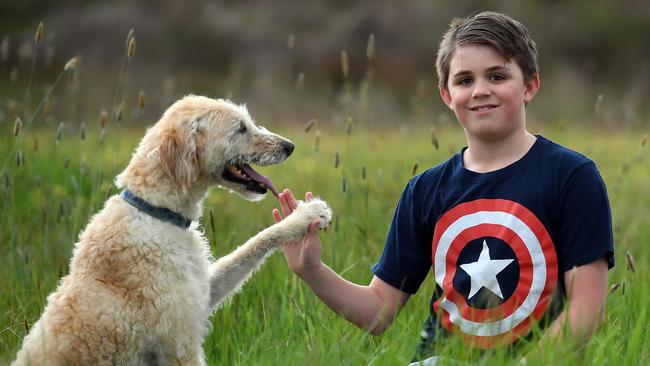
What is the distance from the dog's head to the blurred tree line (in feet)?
47.1

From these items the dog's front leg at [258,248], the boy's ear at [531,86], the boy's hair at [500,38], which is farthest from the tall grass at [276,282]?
the boy's hair at [500,38]

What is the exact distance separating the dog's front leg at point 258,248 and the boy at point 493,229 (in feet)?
0.19

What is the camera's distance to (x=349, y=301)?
3705mm

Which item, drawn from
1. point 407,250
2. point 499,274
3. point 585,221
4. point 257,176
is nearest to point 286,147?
point 257,176

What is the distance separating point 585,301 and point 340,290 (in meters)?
1.00

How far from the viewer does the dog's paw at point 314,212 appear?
370 cm

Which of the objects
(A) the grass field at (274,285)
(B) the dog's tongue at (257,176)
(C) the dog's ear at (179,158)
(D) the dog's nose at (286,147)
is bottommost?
(A) the grass field at (274,285)

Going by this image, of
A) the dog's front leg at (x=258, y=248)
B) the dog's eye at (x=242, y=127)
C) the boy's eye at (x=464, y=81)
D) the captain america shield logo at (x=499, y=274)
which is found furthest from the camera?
the dog's eye at (x=242, y=127)

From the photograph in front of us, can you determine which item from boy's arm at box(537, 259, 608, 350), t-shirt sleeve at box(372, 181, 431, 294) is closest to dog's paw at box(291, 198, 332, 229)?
t-shirt sleeve at box(372, 181, 431, 294)

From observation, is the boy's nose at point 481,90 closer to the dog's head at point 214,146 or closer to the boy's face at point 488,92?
the boy's face at point 488,92

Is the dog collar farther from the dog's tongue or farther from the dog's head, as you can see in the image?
the dog's tongue

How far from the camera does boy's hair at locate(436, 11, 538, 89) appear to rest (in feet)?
11.5

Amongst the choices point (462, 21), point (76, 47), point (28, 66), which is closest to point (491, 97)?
point (462, 21)

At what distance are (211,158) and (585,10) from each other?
2457 cm
